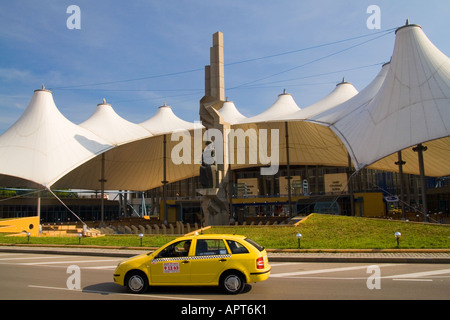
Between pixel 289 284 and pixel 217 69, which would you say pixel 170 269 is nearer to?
pixel 289 284

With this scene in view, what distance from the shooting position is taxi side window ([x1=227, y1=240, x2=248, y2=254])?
793 cm

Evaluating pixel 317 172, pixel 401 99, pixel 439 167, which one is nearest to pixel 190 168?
pixel 317 172

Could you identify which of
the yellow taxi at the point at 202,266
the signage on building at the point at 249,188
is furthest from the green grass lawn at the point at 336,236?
the signage on building at the point at 249,188

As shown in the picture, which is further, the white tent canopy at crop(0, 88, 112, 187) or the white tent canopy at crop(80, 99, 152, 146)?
the white tent canopy at crop(80, 99, 152, 146)

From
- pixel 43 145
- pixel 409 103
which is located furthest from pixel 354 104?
pixel 43 145

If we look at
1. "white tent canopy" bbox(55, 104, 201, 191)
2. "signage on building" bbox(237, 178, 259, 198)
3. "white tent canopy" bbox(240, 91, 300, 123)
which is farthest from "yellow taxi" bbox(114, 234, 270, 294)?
"signage on building" bbox(237, 178, 259, 198)

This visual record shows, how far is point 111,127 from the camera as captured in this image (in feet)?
125

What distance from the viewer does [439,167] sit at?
3512cm

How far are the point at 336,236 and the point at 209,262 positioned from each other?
9.41 meters

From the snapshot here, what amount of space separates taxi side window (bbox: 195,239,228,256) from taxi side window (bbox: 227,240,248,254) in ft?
0.45

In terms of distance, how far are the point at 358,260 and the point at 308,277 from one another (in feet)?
9.93

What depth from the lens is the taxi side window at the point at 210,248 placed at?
26.3 ft

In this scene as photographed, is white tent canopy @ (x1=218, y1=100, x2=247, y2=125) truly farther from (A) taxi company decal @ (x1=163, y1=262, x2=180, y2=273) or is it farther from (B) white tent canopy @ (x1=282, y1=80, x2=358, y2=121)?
(A) taxi company decal @ (x1=163, y1=262, x2=180, y2=273)
